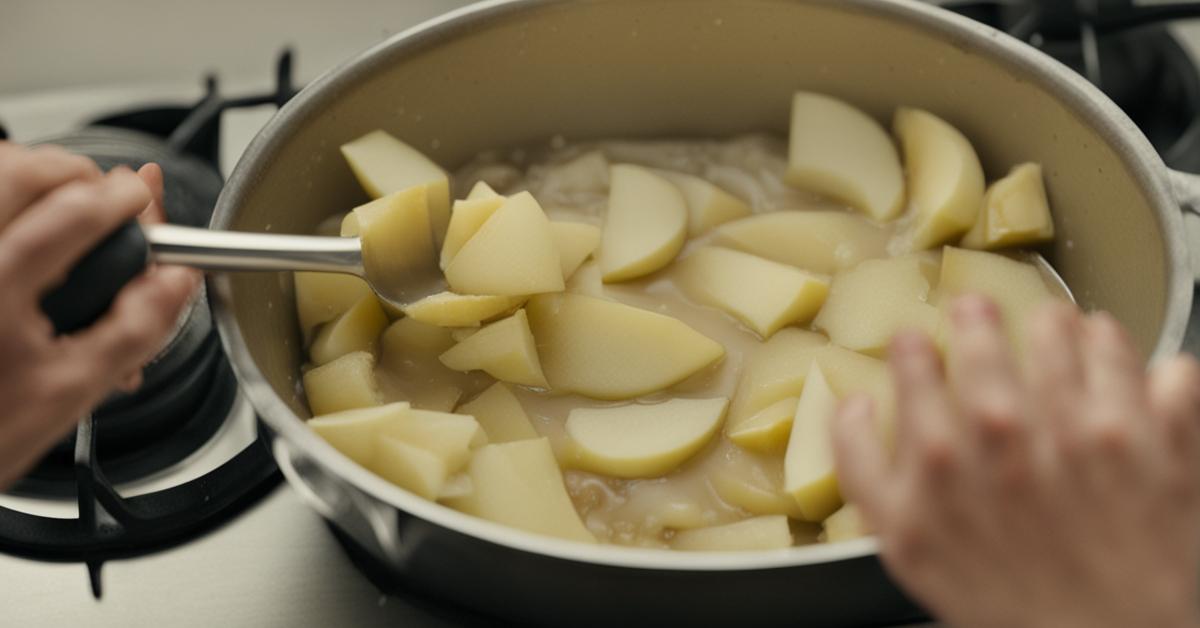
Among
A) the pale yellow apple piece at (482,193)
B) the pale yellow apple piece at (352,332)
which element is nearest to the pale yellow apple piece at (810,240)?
the pale yellow apple piece at (482,193)

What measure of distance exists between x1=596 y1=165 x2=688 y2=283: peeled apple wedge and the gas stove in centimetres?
36

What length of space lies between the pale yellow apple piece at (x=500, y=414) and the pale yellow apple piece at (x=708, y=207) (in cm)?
28

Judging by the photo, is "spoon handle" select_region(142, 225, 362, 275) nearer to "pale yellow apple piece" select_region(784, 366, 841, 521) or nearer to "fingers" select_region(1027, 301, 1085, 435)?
"pale yellow apple piece" select_region(784, 366, 841, 521)

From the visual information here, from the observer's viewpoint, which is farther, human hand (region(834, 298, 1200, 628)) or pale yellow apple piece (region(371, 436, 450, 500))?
pale yellow apple piece (region(371, 436, 450, 500))

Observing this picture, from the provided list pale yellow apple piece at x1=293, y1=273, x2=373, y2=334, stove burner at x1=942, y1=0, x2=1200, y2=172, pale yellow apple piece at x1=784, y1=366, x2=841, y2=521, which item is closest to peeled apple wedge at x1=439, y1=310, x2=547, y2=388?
pale yellow apple piece at x1=293, y1=273, x2=373, y2=334

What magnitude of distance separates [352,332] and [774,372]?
0.38 metres

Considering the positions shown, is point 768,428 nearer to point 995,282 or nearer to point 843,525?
point 843,525

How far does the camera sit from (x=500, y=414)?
97cm

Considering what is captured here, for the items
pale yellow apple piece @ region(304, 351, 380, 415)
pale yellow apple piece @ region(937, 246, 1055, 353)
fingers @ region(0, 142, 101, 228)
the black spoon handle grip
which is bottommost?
pale yellow apple piece @ region(304, 351, 380, 415)

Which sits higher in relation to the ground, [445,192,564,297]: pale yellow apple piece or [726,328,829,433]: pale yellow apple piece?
[445,192,564,297]: pale yellow apple piece

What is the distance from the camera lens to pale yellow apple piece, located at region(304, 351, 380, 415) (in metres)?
0.96

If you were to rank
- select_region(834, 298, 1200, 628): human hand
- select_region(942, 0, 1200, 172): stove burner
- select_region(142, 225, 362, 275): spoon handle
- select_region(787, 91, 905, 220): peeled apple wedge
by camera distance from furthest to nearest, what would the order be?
select_region(942, 0, 1200, 172): stove burner → select_region(787, 91, 905, 220): peeled apple wedge → select_region(142, 225, 362, 275): spoon handle → select_region(834, 298, 1200, 628): human hand

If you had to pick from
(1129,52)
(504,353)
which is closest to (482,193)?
(504,353)

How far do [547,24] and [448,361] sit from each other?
0.36 metres
